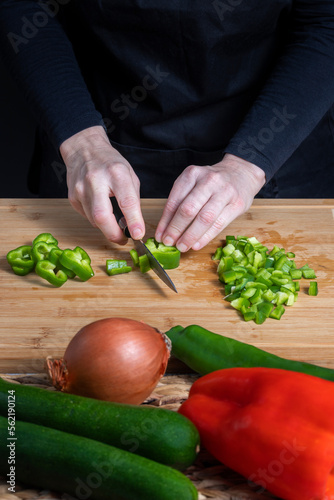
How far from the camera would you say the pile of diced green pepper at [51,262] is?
5.40ft

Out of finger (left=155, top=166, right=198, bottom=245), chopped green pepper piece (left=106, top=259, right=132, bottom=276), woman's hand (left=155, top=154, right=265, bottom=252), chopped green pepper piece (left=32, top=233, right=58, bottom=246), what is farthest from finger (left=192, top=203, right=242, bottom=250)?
chopped green pepper piece (left=32, top=233, right=58, bottom=246)

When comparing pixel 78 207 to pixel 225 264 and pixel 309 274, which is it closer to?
pixel 225 264

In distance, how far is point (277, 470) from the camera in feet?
3.04

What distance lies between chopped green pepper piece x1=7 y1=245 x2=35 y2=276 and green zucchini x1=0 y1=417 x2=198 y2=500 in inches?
29.7

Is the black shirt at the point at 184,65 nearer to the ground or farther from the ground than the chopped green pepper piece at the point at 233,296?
farther from the ground

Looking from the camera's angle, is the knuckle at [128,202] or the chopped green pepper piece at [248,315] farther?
the knuckle at [128,202]

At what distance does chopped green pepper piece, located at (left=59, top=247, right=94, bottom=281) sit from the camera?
5.39 ft

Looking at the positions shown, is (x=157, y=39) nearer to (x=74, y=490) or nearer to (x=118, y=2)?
(x=118, y=2)

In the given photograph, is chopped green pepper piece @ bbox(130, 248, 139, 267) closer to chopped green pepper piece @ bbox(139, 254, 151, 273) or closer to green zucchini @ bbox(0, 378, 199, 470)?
chopped green pepper piece @ bbox(139, 254, 151, 273)

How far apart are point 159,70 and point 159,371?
1228mm

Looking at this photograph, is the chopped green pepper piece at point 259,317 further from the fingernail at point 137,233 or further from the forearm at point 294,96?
the forearm at point 294,96

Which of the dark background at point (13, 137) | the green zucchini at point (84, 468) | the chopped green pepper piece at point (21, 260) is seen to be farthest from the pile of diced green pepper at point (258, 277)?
the dark background at point (13, 137)

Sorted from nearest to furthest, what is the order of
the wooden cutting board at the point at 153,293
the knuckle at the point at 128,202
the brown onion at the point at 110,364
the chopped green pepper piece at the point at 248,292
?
the brown onion at the point at 110,364
the wooden cutting board at the point at 153,293
the chopped green pepper piece at the point at 248,292
the knuckle at the point at 128,202

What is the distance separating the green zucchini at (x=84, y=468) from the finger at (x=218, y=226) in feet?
2.92
